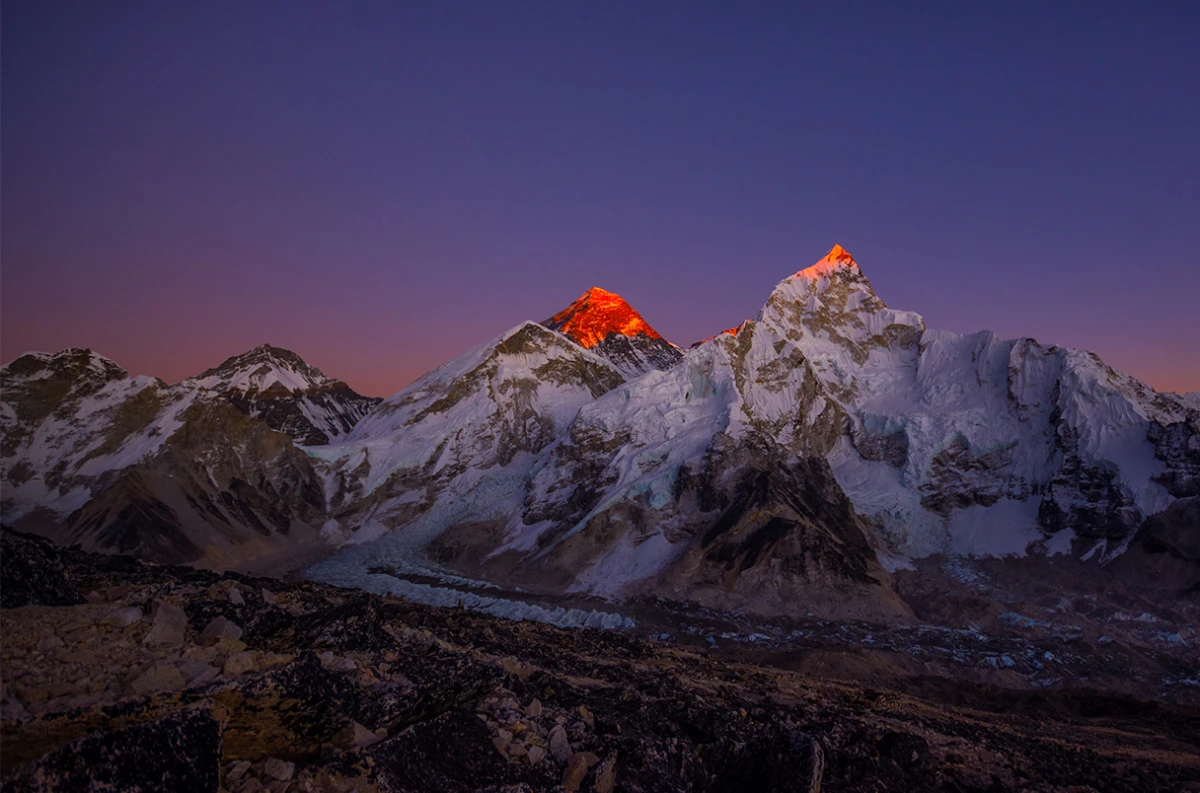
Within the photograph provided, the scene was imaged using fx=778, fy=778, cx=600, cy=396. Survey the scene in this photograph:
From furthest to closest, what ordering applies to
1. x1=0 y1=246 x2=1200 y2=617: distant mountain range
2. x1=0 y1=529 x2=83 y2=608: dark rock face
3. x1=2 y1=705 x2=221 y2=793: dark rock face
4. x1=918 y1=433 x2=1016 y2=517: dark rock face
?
x1=918 y1=433 x2=1016 y2=517: dark rock face < x1=0 y1=246 x2=1200 y2=617: distant mountain range < x1=0 y1=529 x2=83 y2=608: dark rock face < x1=2 y1=705 x2=221 y2=793: dark rock face

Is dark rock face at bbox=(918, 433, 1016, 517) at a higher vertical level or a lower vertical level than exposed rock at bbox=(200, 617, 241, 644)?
higher

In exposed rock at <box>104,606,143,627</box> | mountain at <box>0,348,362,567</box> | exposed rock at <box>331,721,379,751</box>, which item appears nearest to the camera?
exposed rock at <box>331,721,379,751</box>

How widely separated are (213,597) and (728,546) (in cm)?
8052

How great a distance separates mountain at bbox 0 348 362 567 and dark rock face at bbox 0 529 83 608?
308 ft

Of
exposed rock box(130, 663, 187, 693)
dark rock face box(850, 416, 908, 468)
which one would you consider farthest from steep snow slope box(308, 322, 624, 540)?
exposed rock box(130, 663, 187, 693)

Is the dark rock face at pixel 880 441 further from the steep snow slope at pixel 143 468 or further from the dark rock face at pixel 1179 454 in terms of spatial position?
the steep snow slope at pixel 143 468

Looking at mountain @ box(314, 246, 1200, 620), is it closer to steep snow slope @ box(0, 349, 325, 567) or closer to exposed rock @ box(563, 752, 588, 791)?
steep snow slope @ box(0, 349, 325, 567)

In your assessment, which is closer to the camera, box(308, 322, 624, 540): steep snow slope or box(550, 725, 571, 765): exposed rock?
box(550, 725, 571, 765): exposed rock

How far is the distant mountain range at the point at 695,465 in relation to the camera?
9488 cm

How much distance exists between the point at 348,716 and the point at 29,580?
4.92 meters

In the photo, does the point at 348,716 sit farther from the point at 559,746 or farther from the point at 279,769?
the point at 559,746

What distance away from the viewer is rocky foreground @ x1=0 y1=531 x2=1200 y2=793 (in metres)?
7.43

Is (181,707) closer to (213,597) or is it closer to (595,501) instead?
(213,597)

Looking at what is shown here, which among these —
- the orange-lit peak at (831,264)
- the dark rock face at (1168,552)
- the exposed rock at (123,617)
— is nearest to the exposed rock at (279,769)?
the exposed rock at (123,617)
